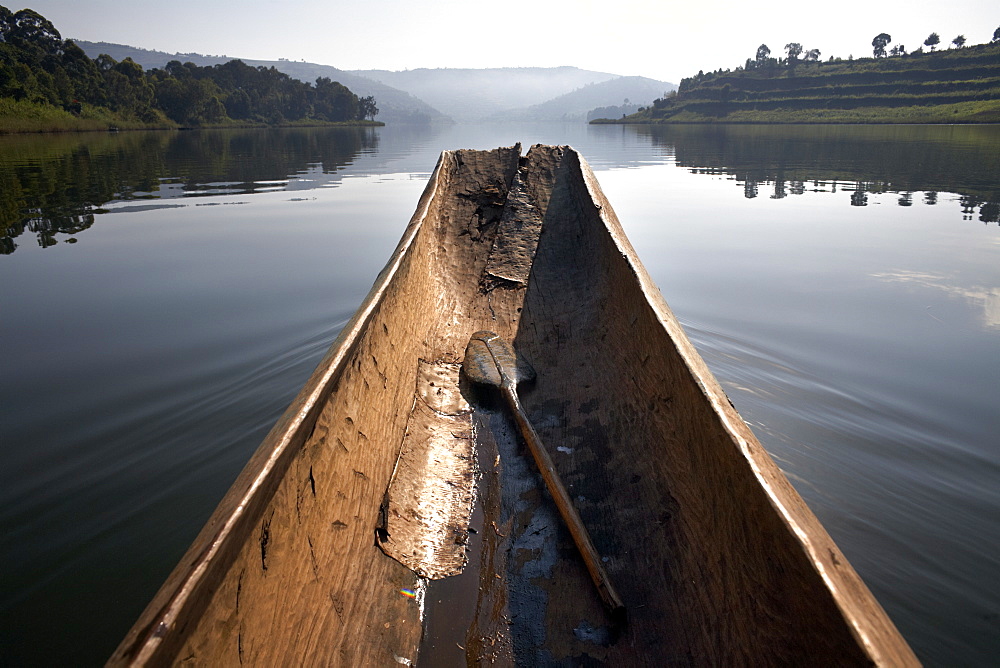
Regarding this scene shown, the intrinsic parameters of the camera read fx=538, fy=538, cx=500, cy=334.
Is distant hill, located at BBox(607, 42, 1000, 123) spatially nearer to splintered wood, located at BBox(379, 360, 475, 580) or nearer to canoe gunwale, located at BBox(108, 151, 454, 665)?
splintered wood, located at BBox(379, 360, 475, 580)

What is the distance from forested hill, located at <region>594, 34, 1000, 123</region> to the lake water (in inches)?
1650

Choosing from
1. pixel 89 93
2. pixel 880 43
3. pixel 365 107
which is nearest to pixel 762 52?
pixel 880 43

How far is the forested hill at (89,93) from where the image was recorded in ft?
104

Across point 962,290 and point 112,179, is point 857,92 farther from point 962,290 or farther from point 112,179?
point 112,179

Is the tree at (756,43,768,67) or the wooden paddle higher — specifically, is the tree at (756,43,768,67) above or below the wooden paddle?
above

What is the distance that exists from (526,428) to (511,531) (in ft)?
1.55

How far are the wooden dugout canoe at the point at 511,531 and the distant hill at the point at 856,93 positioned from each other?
46935mm

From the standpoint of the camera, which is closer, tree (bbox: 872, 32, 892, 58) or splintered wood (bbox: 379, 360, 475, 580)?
splintered wood (bbox: 379, 360, 475, 580)

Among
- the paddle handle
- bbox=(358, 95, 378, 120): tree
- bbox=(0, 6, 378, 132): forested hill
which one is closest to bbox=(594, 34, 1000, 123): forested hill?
bbox=(358, 95, 378, 120): tree

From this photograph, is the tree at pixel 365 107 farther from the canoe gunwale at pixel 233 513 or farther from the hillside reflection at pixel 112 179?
the canoe gunwale at pixel 233 513

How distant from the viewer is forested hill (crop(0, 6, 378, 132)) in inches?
1252

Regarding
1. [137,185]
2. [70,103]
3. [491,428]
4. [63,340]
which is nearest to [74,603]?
[491,428]

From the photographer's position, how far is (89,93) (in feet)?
127

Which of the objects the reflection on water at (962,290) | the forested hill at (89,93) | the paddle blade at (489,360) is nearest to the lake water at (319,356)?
the reflection on water at (962,290)
